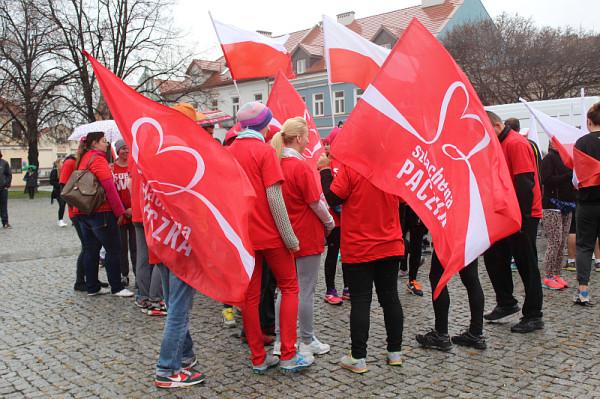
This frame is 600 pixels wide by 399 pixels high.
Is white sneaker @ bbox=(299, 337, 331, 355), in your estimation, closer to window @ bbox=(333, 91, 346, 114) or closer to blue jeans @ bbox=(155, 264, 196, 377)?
blue jeans @ bbox=(155, 264, 196, 377)

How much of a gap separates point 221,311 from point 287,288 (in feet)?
6.40

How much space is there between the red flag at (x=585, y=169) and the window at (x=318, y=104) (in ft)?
121

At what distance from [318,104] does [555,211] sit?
120 ft

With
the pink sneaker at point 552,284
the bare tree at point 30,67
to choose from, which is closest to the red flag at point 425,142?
the pink sneaker at point 552,284

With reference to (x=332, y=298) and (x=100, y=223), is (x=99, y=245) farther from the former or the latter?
(x=332, y=298)

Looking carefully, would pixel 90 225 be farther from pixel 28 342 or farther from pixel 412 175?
pixel 412 175

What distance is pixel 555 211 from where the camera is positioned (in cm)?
706

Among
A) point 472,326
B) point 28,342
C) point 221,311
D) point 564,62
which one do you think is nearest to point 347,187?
point 472,326

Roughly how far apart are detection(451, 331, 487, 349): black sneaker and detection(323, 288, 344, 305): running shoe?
1555mm

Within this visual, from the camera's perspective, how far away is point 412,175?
3.51m

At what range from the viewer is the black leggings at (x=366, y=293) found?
13.6ft

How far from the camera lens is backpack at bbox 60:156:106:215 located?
6.01 m

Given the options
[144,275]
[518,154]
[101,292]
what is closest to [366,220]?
[518,154]

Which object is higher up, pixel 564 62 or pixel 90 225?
pixel 564 62
